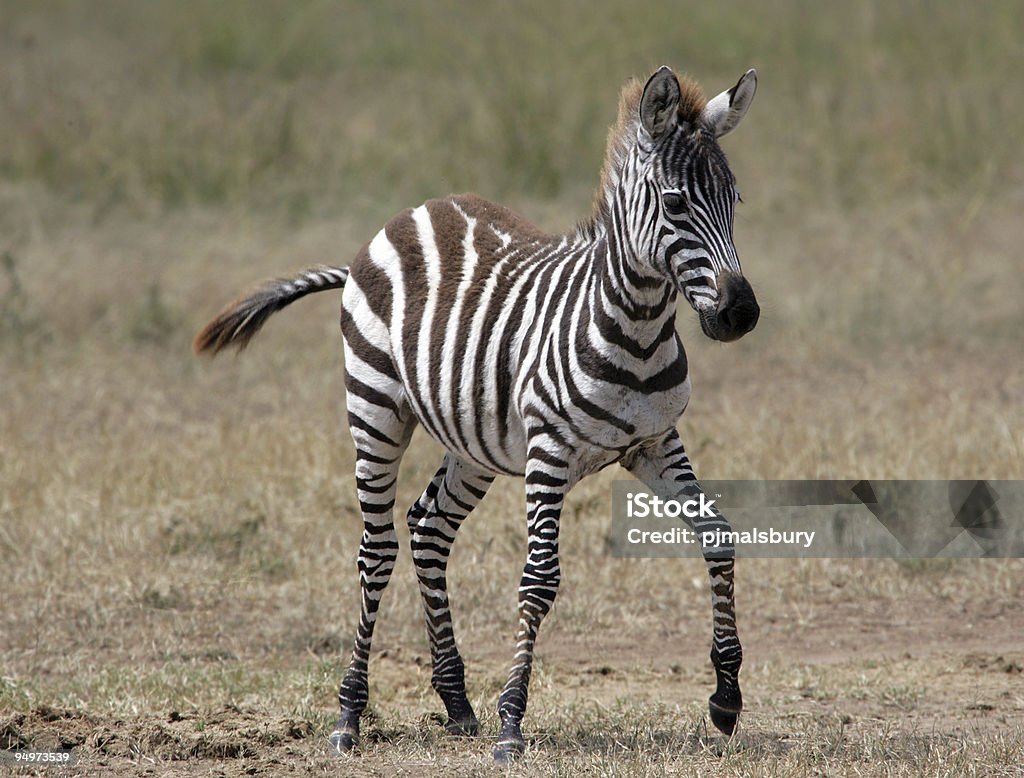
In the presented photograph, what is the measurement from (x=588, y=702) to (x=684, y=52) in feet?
40.8

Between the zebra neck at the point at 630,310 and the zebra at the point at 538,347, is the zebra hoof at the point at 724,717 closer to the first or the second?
the zebra at the point at 538,347

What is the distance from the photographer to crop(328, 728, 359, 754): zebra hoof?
4824 millimetres

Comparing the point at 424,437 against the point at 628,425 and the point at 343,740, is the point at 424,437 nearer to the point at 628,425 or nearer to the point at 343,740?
the point at 343,740

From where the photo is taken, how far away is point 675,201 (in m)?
4.21

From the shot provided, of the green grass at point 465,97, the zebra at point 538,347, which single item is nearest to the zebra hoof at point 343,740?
the zebra at point 538,347

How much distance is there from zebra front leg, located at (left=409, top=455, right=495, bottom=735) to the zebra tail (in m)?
0.96

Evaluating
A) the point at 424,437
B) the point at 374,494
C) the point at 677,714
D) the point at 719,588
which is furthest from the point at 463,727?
the point at 424,437

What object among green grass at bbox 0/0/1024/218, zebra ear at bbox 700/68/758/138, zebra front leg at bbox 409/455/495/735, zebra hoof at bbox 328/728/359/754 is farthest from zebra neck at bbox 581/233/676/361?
green grass at bbox 0/0/1024/218

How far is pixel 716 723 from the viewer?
185 inches

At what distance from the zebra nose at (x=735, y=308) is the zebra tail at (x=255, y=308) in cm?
212

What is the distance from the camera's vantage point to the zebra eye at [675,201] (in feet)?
13.8

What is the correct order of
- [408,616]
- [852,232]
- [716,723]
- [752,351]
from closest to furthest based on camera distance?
[716,723], [408,616], [752,351], [852,232]

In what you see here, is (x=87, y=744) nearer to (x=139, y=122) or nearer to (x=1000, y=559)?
(x=1000, y=559)

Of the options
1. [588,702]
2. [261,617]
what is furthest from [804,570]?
[261,617]
